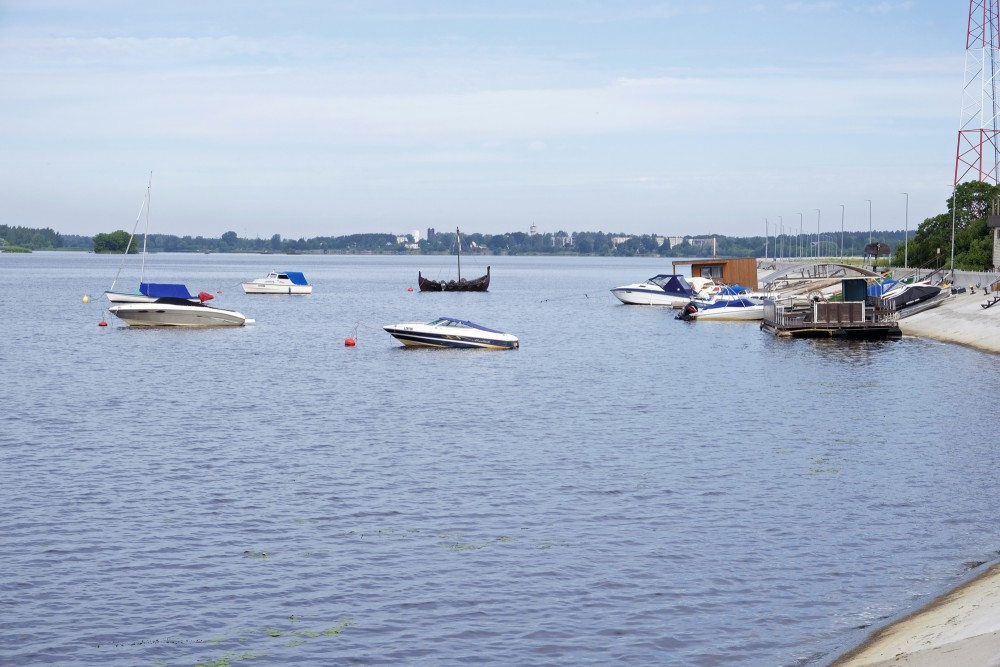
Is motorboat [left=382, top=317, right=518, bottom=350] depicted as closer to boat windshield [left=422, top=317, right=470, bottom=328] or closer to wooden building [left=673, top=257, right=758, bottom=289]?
boat windshield [left=422, top=317, right=470, bottom=328]

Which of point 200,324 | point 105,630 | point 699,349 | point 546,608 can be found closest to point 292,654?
point 105,630

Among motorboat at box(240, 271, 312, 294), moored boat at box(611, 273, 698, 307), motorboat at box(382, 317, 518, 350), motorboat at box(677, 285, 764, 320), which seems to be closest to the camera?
motorboat at box(382, 317, 518, 350)

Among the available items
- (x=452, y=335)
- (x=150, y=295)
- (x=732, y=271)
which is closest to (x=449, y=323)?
(x=452, y=335)

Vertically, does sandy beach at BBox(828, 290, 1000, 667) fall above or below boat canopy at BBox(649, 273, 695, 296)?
below

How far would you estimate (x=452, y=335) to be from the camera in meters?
63.1

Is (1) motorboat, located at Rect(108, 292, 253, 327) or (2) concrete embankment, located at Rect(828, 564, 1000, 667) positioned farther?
(1) motorboat, located at Rect(108, 292, 253, 327)

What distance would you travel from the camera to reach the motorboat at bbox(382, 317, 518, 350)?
63.2 m

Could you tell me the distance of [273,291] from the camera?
463 ft

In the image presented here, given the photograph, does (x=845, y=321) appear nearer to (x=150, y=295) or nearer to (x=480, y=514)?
(x=150, y=295)

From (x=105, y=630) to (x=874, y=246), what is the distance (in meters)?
160

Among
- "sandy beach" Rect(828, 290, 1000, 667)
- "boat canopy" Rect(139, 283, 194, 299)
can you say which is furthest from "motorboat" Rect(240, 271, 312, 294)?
"sandy beach" Rect(828, 290, 1000, 667)

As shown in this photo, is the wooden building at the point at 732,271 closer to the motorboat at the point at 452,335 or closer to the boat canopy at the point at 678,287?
the boat canopy at the point at 678,287

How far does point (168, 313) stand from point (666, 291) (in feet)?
178

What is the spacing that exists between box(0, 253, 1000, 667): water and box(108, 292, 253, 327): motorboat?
2566cm
